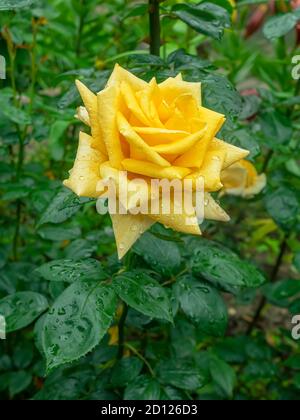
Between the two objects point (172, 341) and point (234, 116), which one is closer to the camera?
point (234, 116)

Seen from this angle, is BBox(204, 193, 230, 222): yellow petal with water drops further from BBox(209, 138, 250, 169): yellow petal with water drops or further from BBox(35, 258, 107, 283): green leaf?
BBox(35, 258, 107, 283): green leaf

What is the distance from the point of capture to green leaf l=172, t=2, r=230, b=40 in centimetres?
92

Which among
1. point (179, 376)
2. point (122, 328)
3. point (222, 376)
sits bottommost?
point (222, 376)

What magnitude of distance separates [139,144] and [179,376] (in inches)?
21.1

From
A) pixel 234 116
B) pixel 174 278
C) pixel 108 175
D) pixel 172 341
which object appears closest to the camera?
pixel 108 175

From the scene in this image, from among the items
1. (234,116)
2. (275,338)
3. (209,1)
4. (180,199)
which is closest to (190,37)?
(209,1)

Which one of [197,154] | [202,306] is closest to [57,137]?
[202,306]

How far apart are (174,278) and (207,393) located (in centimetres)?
67

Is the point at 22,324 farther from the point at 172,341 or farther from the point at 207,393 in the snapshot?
the point at 207,393

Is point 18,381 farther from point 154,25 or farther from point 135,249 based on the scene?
point 154,25

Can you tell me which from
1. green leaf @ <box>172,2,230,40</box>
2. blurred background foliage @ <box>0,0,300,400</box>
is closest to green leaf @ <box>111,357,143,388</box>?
blurred background foliage @ <box>0,0,300,400</box>

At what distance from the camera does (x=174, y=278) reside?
95 centimetres

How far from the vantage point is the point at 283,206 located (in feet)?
4.06

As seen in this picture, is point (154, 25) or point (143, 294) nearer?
point (143, 294)
